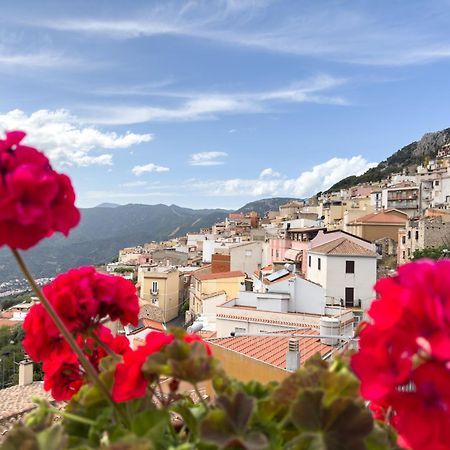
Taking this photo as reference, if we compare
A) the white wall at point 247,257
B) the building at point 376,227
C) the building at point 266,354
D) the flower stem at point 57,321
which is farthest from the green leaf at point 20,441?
the building at point 376,227

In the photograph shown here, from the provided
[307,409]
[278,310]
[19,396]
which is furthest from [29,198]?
[278,310]

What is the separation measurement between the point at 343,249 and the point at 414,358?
2228 cm

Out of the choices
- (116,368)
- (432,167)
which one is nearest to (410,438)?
(116,368)

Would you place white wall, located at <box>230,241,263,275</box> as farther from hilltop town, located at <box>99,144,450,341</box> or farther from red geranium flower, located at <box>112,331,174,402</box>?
red geranium flower, located at <box>112,331,174,402</box>

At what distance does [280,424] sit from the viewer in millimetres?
887

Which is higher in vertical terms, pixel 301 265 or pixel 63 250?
pixel 301 265

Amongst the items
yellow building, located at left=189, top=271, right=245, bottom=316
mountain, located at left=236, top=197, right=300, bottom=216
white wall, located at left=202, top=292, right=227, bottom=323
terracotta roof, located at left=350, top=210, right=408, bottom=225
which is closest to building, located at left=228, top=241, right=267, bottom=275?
yellow building, located at left=189, top=271, right=245, bottom=316

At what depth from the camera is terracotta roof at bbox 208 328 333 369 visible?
901 cm

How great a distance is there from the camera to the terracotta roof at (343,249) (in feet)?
72.6

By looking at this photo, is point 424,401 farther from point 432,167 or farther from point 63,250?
point 63,250

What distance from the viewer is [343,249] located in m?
22.3

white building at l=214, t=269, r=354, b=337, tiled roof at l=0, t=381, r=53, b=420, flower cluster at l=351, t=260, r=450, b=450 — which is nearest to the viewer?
flower cluster at l=351, t=260, r=450, b=450

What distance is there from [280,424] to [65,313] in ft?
1.69

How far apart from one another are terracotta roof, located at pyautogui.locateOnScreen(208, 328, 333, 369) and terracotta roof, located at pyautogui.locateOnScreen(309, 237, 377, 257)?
11.9 metres
